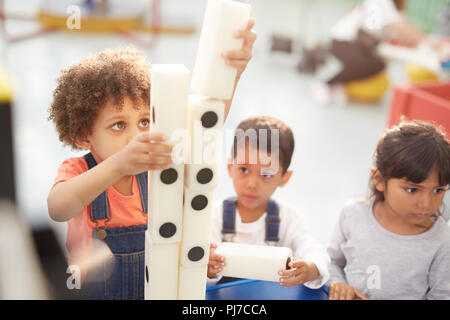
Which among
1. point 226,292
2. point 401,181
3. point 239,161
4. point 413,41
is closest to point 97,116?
point 239,161

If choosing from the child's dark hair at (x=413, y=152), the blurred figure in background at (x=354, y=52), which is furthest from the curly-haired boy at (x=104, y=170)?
the blurred figure in background at (x=354, y=52)

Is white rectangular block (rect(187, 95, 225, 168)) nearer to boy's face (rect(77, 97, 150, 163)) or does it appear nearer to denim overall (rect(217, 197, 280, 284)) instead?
boy's face (rect(77, 97, 150, 163))

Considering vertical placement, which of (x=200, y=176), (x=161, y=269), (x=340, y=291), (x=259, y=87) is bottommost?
(x=340, y=291)

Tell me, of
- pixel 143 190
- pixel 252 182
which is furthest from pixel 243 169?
pixel 143 190

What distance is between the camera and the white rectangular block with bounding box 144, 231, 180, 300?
547 millimetres

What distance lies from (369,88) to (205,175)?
2.91 metres

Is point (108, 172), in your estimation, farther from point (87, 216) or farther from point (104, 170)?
point (87, 216)

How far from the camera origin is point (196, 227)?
1.78ft

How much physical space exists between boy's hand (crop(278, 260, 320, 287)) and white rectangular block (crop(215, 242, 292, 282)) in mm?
14

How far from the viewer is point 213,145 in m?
0.51

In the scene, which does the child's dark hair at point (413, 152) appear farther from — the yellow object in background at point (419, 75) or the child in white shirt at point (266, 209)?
the yellow object in background at point (419, 75)

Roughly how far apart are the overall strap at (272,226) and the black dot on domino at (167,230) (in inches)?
16.4

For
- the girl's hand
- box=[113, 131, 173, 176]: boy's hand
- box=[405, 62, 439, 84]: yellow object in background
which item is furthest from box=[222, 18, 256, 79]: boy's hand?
box=[405, 62, 439, 84]: yellow object in background

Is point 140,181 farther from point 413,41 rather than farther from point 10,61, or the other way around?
point 10,61
